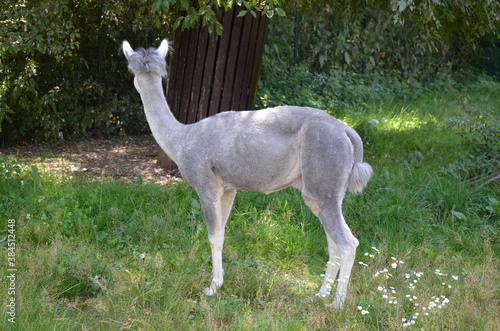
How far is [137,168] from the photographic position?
8.16 metres

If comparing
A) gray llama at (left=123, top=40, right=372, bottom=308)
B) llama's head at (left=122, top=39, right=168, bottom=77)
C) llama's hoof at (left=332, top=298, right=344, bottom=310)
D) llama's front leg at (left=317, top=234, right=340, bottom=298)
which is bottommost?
llama's hoof at (left=332, top=298, right=344, bottom=310)

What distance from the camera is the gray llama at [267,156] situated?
4.43 metres

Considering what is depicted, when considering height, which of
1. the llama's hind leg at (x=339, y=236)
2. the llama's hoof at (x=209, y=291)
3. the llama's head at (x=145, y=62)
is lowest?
the llama's hoof at (x=209, y=291)

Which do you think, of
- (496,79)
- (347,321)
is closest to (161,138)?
(347,321)

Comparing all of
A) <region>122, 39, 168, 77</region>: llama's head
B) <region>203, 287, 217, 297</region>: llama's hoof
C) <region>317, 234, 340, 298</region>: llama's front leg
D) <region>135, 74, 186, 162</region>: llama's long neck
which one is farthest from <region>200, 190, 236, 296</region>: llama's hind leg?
<region>122, 39, 168, 77</region>: llama's head

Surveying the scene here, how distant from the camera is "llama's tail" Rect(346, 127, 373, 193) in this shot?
4.48 metres

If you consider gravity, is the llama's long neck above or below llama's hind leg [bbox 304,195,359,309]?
above

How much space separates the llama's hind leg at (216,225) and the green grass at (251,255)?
0.38 feet

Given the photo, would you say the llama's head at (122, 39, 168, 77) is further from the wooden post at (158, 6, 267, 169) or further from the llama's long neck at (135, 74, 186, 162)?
the wooden post at (158, 6, 267, 169)

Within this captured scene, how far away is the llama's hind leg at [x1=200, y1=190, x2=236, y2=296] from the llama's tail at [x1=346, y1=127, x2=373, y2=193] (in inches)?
40.7

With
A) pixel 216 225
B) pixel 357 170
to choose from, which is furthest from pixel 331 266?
pixel 216 225

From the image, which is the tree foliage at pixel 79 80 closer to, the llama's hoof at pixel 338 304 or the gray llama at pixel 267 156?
the gray llama at pixel 267 156

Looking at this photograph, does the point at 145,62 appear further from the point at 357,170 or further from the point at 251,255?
the point at 251,255

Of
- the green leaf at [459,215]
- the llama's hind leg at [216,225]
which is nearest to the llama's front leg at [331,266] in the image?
the llama's hind leg at [216,225]
